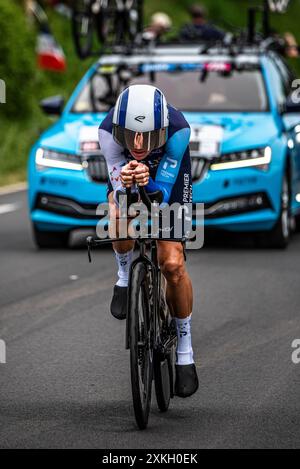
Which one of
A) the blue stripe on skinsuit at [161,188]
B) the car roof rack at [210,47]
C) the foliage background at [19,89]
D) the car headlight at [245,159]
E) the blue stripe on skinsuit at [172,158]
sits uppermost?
the blue stripe on skinsuit at [172,158]

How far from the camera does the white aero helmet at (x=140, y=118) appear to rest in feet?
23.1

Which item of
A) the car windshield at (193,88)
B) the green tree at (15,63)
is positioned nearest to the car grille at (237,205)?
the car windshield at (193,88)

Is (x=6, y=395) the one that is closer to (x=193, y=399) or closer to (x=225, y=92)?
(x=193, y=399)

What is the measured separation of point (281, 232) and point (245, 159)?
32.8 inches

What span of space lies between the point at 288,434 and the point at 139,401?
698 millimetres

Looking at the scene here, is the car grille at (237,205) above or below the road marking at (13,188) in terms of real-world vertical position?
above

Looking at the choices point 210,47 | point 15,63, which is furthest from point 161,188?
point 15,63

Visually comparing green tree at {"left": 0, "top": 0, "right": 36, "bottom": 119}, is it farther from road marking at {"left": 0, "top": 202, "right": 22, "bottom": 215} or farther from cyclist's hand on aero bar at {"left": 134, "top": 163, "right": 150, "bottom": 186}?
cyclist's hand on aero bar at {"left": 134, "top": 163, "right": 150, "bottom": 186}

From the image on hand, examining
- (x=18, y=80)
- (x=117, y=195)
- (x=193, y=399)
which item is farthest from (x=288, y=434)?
(x=18, y=80)

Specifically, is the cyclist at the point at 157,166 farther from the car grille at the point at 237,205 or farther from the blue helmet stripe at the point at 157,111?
the car grille at the point at 237,205

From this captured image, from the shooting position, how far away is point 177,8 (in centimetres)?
4794

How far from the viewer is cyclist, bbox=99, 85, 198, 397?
277 inches

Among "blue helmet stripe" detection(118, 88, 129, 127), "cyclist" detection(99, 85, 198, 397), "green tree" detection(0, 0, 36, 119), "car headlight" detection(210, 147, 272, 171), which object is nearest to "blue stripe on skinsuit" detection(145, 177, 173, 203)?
"cyclist" detection(99, 85, 198, 397)

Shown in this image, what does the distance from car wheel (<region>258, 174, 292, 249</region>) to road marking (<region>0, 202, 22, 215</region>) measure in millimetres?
4571
